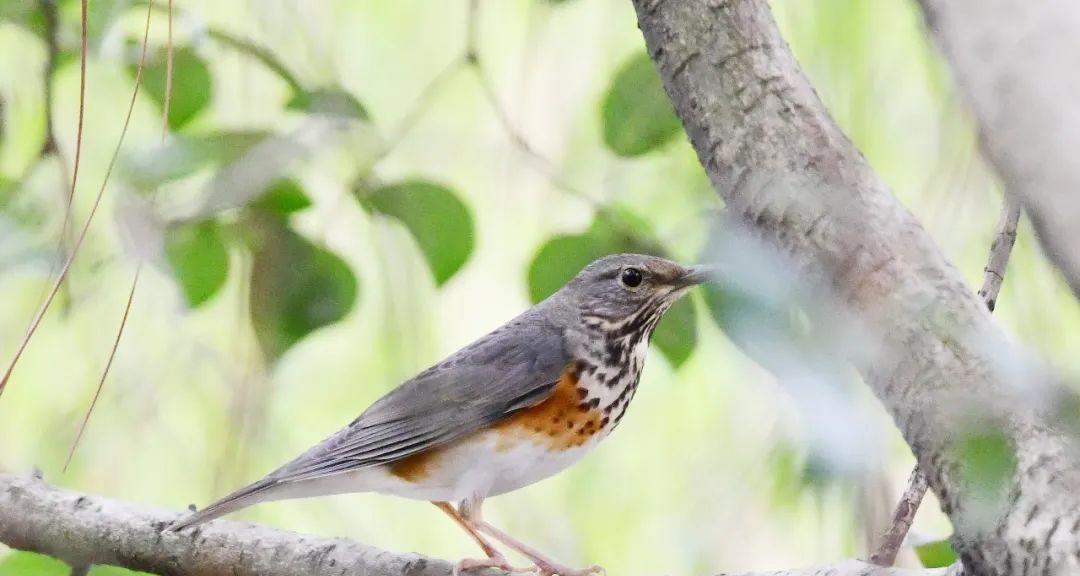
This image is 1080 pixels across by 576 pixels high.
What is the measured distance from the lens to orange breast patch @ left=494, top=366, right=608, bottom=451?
8.72 feet

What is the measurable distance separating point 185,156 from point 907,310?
1.32m

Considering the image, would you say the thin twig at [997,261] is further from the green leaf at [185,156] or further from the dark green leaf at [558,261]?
the green leaf at [185,156]

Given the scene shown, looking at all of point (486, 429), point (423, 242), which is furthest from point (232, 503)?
point (423, 242)

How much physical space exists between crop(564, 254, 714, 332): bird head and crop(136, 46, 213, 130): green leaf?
96 cm

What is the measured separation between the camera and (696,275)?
2277 mm

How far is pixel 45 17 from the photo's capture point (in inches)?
97.3

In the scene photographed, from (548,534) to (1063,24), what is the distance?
3.06m

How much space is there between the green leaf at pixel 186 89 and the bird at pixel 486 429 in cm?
80

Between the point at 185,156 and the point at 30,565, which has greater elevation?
the point at 185,156

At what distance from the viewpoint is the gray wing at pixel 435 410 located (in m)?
2.66

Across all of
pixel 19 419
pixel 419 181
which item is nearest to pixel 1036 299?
pixel 419 181

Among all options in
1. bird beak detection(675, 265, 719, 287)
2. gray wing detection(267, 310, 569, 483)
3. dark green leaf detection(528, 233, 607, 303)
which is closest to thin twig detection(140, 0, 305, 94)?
dark green leaf detection(528, 233, 607, 303)

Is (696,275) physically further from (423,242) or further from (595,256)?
(423,242)

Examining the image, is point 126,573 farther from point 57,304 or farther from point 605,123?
point 605,123
